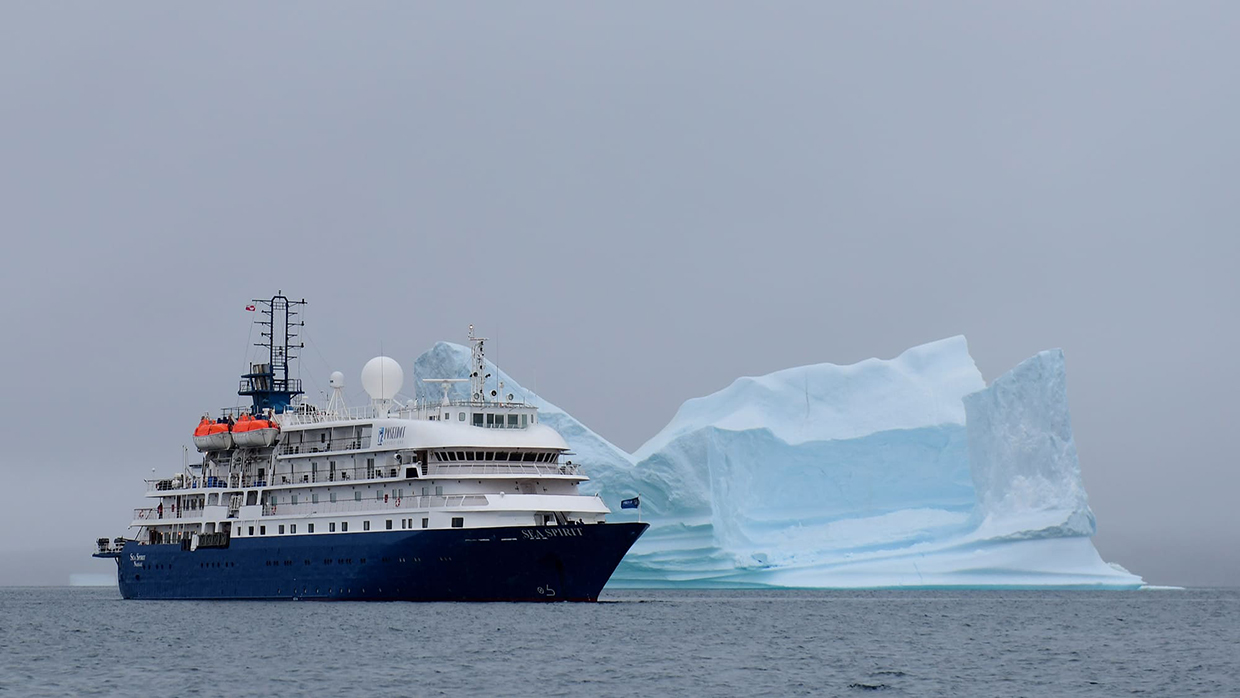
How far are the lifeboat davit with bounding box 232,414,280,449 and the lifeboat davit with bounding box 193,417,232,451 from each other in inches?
22.3

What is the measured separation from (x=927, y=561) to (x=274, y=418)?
21692mm

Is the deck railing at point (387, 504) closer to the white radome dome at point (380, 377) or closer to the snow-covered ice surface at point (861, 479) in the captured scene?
the white radome dome at point (380, 377)

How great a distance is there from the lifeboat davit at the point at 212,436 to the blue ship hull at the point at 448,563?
13.6 feet

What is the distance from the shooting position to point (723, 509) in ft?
174

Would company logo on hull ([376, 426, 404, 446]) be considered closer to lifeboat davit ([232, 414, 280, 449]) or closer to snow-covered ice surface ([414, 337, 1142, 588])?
lifeboat davit ([232, 414, 280, 449])

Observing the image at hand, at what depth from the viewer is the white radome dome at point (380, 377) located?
45.2 meters

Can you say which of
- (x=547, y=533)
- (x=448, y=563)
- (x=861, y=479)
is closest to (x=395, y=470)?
(x=448, y=563)

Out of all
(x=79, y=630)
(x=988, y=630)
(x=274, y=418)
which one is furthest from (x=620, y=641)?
(x=274, y=418)

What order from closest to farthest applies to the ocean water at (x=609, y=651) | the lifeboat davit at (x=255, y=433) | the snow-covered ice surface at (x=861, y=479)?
the ocean water at (x=609, y=651) → the lifeboat davit at (x=255, y=433) → the snow-covered ice surface at (x=861, y=479)

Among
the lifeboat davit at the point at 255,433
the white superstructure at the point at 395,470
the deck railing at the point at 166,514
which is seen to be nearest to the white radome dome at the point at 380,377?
the white superstructure at the point at 395,470

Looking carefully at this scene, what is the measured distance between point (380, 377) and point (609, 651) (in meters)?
17.4

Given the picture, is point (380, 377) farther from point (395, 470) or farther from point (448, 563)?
point (448, 563)

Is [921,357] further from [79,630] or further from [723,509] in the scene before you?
[79,630]

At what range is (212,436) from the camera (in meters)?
46.7
